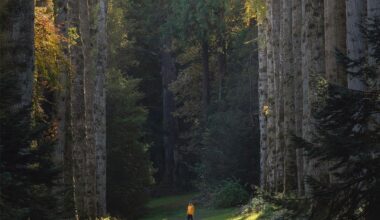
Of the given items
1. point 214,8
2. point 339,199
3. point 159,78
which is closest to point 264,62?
point 214,8

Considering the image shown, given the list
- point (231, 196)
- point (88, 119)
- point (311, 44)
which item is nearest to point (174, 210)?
point (231, 196)

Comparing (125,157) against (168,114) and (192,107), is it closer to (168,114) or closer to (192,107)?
(192,107)

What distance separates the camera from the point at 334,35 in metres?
14.1

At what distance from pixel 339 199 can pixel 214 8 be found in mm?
46380

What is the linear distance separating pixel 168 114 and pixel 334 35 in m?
47.2

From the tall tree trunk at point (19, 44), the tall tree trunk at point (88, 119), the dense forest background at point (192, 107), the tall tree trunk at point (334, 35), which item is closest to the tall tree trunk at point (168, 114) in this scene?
the dense forest background at point (192, 107)

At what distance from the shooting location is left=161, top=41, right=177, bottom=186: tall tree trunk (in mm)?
60750

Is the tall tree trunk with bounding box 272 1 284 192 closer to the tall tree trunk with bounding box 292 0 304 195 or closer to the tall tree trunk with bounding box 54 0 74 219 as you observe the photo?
the tall tree trunk with bounding box 292 0 304 195

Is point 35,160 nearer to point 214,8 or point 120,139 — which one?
point 120,139

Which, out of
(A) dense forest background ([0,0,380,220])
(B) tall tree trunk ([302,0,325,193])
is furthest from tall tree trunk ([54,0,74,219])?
(B) tall tree trunk ([302,0,325,193])

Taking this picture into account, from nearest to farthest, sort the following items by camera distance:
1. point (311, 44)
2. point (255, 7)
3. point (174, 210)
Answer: point (311, 44), point (255, 7), point (174, 210)

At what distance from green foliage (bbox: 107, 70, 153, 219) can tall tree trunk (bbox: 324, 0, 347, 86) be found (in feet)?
86.1

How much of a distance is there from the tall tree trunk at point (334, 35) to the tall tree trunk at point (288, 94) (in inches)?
317

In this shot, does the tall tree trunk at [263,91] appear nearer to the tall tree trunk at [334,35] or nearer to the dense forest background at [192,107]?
the dense forest background at [192,107]
